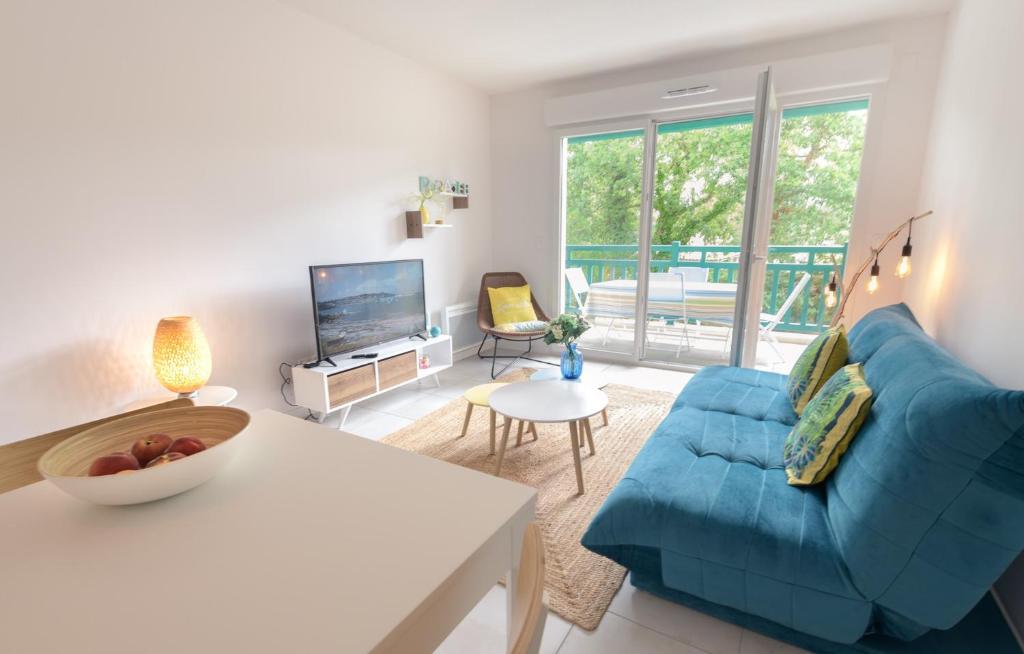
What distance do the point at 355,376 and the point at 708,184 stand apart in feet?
11.7

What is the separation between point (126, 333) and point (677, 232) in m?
4.41

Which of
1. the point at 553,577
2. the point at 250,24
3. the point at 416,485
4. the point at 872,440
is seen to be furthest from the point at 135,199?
the point at 872,440

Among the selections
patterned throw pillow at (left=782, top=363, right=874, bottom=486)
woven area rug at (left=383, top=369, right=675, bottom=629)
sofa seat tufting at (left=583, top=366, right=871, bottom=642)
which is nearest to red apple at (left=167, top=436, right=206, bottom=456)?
sofa seat tufting at (left=583, top=366, right=871, bottom=642)

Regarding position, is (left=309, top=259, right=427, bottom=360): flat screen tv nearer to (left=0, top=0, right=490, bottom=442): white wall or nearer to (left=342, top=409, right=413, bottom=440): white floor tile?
(left=0, top=0, right=490, bottom=442): white wall

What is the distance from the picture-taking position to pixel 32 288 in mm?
1943

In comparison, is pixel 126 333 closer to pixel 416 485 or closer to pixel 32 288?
pixel 32 288

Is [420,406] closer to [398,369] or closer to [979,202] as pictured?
[398,369]

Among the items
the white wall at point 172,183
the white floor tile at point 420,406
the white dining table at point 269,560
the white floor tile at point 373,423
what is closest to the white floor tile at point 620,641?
the white dining table at point 269,560

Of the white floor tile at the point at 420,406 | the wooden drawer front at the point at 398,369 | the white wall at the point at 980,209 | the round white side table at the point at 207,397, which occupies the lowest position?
the white floor tile at the point at 420,406

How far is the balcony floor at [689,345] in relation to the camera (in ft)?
14.1

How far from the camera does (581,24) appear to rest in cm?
298

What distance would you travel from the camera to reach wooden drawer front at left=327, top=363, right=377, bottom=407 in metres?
2.82

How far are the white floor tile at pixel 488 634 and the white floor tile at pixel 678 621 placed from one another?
207mm

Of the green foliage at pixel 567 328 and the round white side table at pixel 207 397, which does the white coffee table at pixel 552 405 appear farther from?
the round white side table at pixel 207 397
